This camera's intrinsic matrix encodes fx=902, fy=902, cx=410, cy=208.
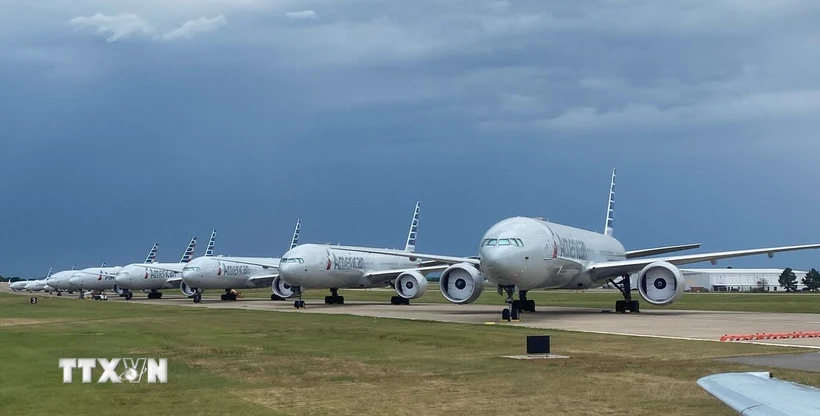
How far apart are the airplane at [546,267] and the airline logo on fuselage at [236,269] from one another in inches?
1442

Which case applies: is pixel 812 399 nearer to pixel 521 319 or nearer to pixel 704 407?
pixel 704 407

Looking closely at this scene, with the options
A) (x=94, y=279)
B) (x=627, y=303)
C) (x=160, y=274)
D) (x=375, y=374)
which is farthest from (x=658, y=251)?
(x=94, y=279)

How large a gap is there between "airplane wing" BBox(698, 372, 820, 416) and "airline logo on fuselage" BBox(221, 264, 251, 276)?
6814 cm

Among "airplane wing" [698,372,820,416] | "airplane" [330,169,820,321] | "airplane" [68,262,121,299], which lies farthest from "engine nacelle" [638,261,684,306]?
"airplane" [68,262,121,299]

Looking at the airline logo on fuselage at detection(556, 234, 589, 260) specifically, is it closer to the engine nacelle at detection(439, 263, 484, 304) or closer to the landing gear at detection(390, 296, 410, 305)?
the engine nacelle at detection(439, 263, 484, 304)

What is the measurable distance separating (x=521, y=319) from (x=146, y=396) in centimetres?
2316

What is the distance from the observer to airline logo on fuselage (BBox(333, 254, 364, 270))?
194 feet

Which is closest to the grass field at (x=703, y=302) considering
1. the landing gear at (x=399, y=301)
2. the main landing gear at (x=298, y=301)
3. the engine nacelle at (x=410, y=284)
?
the landing gear at (x=399, y=301)

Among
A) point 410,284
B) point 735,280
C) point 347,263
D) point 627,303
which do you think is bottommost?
point 627,303

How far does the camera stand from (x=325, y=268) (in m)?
57.8

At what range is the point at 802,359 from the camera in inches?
708

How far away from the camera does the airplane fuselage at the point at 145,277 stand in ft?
292

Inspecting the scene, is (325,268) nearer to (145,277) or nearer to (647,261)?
(647,261)

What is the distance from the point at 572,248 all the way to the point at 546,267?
3.99 metres
